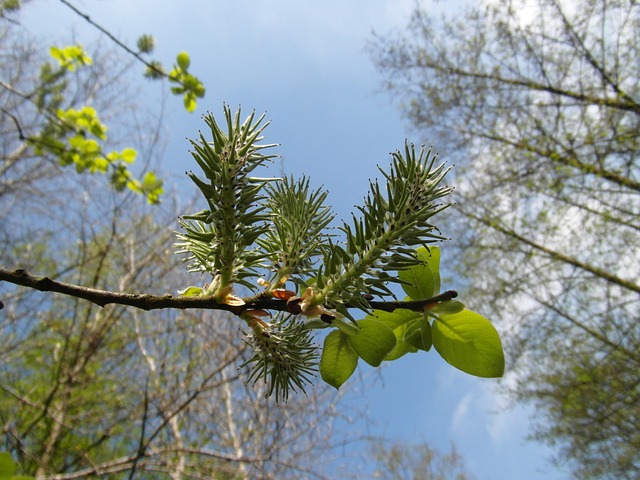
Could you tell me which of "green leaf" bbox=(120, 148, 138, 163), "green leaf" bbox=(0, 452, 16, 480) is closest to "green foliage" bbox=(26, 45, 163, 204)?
"green leaf" bbox=(120, 148, 138, 163)

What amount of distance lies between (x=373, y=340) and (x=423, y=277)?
3.7 inches

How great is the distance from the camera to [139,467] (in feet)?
9.94

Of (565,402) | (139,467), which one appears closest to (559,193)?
(565,402)

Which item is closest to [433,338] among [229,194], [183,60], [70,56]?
[229,194]

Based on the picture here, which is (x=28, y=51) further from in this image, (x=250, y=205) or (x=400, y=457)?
(x=400, y=457)

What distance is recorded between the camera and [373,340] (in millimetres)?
534

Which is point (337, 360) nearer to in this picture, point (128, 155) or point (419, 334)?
point (419, 334)

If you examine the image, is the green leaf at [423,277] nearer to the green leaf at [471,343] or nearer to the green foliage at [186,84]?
the green leaf at [471,343]

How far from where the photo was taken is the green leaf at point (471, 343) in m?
0.56

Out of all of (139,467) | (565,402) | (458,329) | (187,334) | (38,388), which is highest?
(187,334)

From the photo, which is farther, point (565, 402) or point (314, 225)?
point (565, 402)

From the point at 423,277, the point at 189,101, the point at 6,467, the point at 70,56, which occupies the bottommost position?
the point at 6,467

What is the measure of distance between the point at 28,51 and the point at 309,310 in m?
4.60

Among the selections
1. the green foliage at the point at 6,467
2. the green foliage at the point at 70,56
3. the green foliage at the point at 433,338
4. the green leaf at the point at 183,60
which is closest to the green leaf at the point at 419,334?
the green foliage at the point at 433,338
